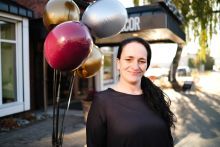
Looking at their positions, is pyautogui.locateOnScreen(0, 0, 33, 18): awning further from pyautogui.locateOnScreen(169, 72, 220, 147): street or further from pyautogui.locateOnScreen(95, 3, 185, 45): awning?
pyautogui.locateOnScreen(169, 72, 220, 147): street

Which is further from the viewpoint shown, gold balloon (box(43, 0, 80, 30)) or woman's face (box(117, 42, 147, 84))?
gold balloon (box(43, 0, 80, 30))

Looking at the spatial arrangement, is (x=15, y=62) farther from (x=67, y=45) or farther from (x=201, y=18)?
(x=201, y=18)

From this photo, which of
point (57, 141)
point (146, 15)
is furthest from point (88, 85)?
point (57, 141)

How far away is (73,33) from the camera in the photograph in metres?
2.22

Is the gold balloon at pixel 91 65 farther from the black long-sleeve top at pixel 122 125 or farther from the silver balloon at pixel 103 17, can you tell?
the black long-sleeve top at pixel 122 125

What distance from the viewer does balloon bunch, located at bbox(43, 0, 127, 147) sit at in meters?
2.24

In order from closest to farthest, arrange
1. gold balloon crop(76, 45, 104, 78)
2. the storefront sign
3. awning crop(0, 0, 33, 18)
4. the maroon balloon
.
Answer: the maroon balloon
gold balloon crop(76, 45, 104, 78)
awning crop(0, 0, 33, 18)
the storefront sign

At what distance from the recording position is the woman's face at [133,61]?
2039mm

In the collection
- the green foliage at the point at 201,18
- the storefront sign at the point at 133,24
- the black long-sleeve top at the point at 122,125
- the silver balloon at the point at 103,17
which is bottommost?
the black long-sleeve top at the point at 122,125

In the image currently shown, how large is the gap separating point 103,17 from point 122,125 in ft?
4.05

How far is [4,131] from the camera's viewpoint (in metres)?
6.84

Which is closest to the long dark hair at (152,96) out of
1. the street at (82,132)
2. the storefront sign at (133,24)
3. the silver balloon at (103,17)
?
the silver balloon at (103,17)

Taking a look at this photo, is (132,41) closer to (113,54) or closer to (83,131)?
(83,131)

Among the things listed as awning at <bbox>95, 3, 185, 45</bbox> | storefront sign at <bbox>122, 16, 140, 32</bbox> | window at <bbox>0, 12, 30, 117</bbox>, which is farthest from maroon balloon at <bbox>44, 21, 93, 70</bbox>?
storefront sign at <bbox>122, 16, 140, 32</bbox>
